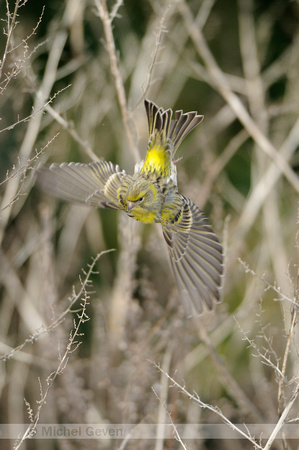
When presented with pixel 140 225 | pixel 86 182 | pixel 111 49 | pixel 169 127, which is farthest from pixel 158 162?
pixel 140 225

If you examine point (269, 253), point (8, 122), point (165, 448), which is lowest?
point (165, 448)

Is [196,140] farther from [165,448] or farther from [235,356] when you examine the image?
[165,448]

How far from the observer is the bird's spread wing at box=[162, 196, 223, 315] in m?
4.01

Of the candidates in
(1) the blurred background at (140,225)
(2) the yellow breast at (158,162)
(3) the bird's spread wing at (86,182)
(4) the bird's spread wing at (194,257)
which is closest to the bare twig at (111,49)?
(2) the yellow breast at (158,162)

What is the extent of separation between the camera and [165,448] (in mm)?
5824

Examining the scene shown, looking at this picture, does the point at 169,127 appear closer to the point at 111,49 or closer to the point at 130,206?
the point at 111,49

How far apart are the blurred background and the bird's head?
990mm

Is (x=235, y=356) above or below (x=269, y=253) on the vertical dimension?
below

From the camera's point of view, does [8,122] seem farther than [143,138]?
No

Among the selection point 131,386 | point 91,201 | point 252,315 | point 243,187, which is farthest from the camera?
point 243,187

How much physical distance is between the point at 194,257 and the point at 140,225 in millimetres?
2942

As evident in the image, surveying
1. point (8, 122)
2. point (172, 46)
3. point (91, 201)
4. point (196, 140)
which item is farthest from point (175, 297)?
point (172, 46)

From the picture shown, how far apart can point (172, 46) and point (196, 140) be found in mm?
1295

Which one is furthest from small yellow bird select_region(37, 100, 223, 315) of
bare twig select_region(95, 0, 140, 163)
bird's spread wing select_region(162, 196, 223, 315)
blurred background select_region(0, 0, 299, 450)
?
blurred background select_region(0, 0, 299, 450)
